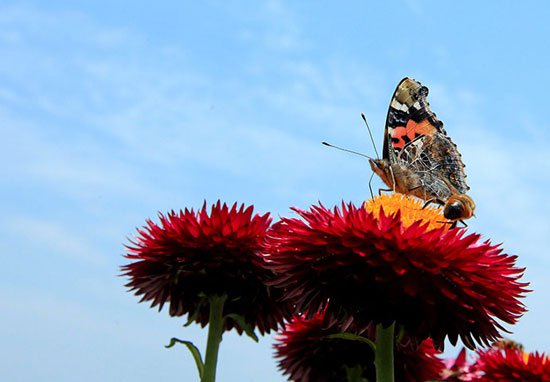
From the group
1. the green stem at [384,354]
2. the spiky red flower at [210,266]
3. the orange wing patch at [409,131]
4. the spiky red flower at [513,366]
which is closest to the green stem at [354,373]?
the spiky red flower at [210,266]

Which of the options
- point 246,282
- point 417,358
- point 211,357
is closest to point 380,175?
point 417,358

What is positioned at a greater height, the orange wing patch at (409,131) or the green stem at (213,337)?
the orange wing patch at (409,131)

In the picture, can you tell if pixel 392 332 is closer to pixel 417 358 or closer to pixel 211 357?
pixel 211 357

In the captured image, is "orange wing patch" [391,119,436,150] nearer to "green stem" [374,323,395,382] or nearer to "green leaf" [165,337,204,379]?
"green stem" [374,323,395,382]

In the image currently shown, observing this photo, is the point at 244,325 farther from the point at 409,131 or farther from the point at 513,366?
the point at 409,131

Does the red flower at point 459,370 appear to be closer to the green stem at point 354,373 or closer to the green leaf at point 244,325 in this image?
the green stem at point 354,373

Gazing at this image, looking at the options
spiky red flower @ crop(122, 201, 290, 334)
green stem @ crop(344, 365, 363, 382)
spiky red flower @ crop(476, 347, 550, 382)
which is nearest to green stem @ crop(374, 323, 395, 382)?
spiky red flower @ crop(122, 201, 290, 334)

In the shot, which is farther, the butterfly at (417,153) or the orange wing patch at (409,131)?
the orange wing patch at (409,131)
